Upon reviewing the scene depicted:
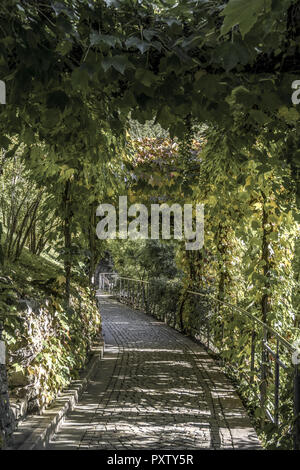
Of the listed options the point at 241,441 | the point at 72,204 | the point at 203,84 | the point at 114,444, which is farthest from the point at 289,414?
the point at 72,204

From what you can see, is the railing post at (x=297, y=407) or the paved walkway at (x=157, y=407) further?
the paved walkway at (x=157, y=407)

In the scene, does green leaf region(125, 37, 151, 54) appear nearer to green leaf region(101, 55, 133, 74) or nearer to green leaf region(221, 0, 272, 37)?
green leaf region(101, 55, 133, 74)

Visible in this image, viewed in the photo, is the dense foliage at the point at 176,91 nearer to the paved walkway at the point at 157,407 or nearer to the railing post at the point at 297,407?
the paved walkway at the point at 157,407

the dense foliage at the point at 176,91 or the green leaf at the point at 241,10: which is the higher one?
the dense foliage at the point at 176,91

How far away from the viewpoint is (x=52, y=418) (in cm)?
434

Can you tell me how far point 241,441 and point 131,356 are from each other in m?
4.29

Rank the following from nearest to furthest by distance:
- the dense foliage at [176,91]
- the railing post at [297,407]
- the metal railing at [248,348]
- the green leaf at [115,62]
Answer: the green leaf at [115,62], the dense foliage at [176,91], the railing post at [297,407], the metal railing at [248,348]

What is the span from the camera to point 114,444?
13.3 ft

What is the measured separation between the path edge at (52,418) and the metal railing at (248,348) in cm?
192

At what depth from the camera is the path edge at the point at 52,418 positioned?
3729mm

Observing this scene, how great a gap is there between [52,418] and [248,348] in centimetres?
258

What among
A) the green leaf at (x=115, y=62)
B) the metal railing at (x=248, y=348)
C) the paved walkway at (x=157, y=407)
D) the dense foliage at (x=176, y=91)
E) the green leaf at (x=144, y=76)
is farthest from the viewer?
the paved walkway at (x=157, y=407)

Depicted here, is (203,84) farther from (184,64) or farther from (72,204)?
(72,204)

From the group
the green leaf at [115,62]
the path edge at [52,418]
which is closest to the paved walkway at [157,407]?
the path edge at [52,418]
